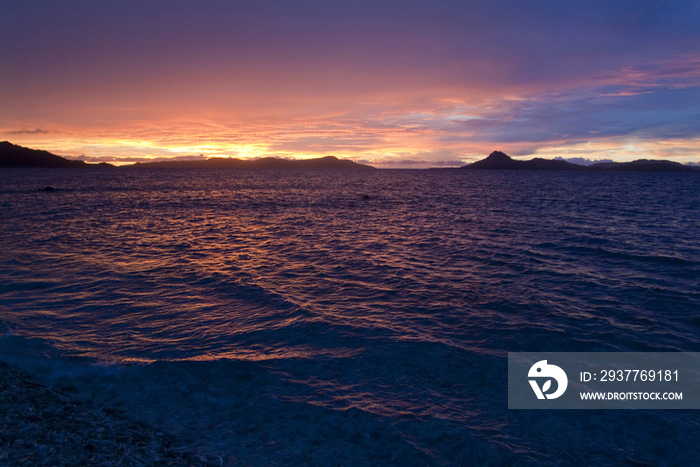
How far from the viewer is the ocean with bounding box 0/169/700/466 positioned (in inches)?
300

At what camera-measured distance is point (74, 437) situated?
693 cm

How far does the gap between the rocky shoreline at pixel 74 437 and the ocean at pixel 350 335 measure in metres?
0.43

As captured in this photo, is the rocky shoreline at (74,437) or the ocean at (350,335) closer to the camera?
the rocky shoreline at (74,437)

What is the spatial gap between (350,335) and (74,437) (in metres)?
7.43

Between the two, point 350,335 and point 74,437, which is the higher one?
point 350,335

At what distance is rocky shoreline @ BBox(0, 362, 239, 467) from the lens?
21.0 feet

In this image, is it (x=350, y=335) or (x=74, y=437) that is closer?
(x=74, y=437)

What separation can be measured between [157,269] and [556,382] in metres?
19.0

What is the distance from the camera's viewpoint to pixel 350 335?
1206 cm

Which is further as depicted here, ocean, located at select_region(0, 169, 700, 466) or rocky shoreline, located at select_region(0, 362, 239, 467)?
ocean, located at select_region(0, 169, 700, 466)

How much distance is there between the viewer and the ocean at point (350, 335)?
7.62 m

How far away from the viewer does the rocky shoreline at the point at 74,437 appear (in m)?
6.39

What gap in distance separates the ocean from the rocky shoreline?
1.40 ft

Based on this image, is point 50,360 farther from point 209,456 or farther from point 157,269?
point 157,269
